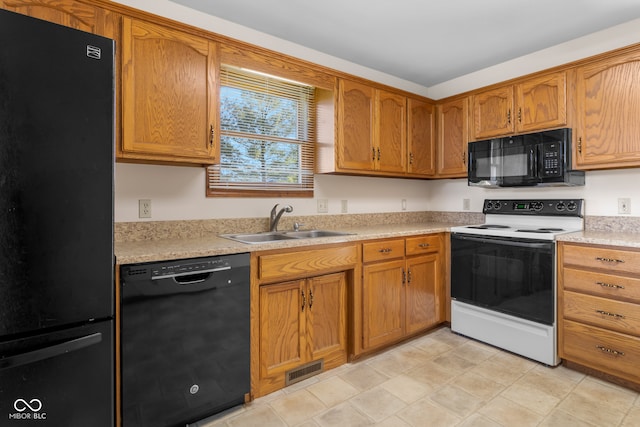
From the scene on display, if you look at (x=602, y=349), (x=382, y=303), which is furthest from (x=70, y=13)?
(x=602, y=349)

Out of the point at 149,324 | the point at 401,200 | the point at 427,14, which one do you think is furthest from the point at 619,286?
the point at 149,324

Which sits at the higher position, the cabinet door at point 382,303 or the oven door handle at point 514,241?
the oven door handle at point 514,241

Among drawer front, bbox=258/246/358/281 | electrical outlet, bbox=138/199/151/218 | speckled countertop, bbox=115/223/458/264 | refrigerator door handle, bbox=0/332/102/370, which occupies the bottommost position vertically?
refrigerator door handle, bbox=0/332/102/370

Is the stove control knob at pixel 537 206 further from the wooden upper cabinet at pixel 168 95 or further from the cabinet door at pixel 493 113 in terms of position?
the wooden upper cabinet at pixel 168 95

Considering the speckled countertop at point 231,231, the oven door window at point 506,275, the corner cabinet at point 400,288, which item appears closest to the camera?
the speckled countertop at point 231,231

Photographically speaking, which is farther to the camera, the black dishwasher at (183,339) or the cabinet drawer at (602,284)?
the cabinet drawer at (602,284)

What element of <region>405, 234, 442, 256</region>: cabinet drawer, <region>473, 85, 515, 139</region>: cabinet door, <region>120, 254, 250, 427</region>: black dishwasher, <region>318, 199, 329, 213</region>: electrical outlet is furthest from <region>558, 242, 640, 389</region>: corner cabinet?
<region>120, 254, 250, 427</region>: black dishwasher

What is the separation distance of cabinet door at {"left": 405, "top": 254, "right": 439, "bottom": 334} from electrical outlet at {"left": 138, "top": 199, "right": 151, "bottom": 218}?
6.35 feet

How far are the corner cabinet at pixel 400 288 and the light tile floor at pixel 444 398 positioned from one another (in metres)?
0.24

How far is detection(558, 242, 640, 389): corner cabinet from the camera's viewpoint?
2.03 meters

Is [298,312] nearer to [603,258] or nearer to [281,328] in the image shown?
[281,328]

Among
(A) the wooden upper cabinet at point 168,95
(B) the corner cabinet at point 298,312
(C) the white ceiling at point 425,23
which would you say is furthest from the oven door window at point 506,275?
(A) the wooden upper cabinet at point 168,95

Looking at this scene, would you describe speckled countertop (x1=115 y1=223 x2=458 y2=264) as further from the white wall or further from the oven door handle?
the oven door handle

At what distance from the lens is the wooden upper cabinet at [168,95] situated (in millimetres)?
1804
